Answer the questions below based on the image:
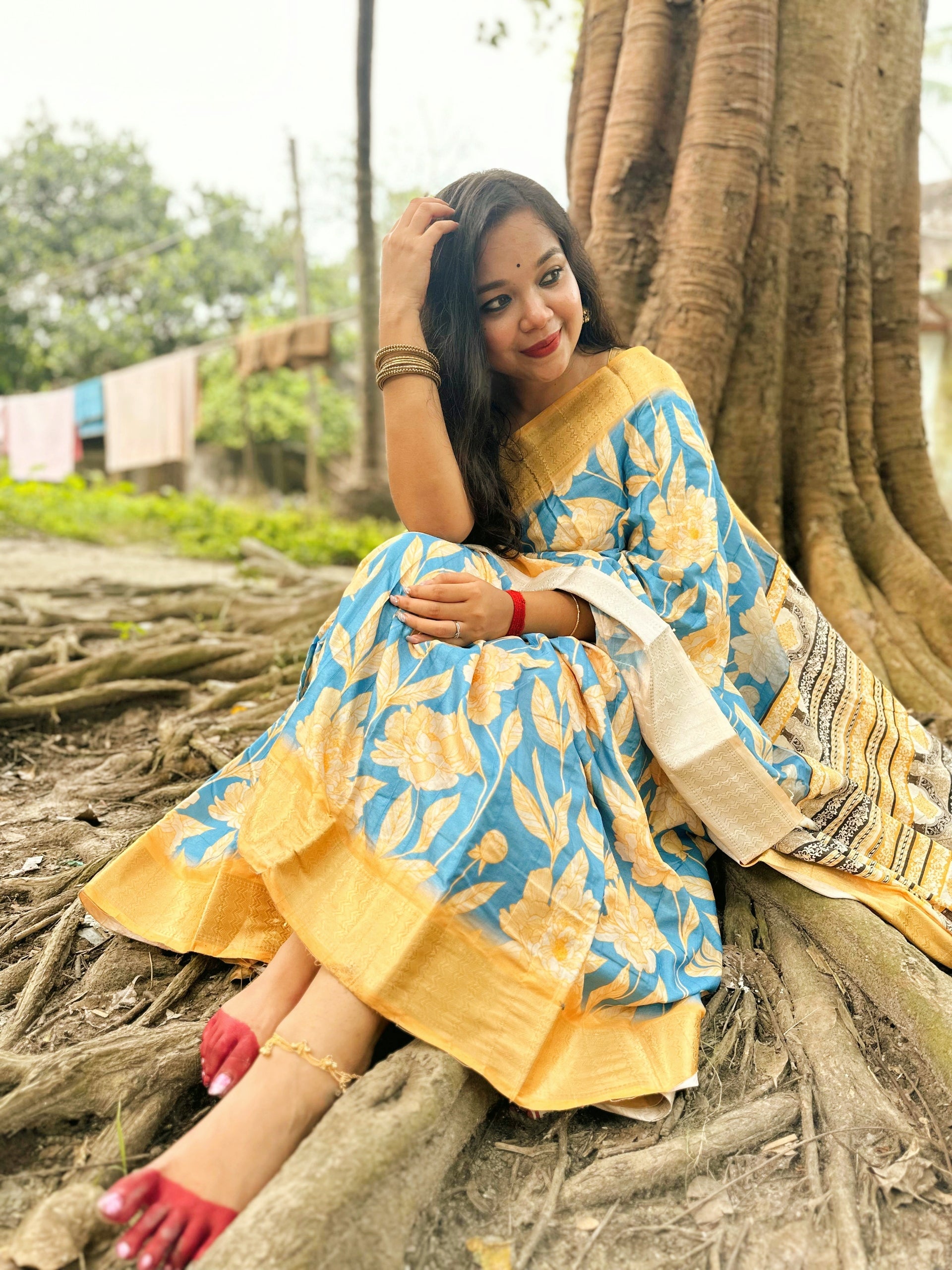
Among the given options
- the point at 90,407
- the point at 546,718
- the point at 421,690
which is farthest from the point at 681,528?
the point at 90,407

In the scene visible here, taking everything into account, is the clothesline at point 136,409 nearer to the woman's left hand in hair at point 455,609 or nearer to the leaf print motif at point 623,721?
the woman's left hand in hair at point 455,609

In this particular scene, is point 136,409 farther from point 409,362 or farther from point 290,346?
point 409,362

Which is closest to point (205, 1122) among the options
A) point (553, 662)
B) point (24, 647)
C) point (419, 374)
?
point (553, 662)

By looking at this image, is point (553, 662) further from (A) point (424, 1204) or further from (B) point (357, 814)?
(A) point (424, 1204)

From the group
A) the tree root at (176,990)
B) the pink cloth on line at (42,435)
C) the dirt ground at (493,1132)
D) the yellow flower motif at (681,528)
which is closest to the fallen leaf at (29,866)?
the dirt ground at (493,1132)

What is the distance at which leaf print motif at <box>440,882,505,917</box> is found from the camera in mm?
1452

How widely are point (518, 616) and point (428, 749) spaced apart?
37 cm

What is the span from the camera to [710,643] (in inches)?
73.0

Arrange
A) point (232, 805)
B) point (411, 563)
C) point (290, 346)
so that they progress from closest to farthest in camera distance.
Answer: point (411, 563) < point (232, 805) < point (290, 346)

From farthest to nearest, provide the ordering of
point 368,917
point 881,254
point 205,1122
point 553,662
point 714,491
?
point 881,254 → point 714,491 → point 553,662 → point 368,917 → point 205,1122

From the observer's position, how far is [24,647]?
3734 mm

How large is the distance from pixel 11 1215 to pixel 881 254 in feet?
12.0

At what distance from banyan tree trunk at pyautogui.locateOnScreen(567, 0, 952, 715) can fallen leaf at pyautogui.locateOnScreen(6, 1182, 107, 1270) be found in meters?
2.41

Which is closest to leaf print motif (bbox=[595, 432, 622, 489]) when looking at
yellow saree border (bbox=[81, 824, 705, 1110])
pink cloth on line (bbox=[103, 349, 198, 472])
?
yellow saree border (bbox=[81, 824, 705, 1110])
